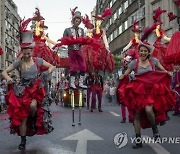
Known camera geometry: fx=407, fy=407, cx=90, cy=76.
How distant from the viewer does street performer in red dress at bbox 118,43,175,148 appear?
6512mm

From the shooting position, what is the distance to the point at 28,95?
6.48 meters

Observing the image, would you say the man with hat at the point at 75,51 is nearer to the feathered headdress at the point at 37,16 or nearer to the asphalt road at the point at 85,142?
the asphalt road at the point at 85,142

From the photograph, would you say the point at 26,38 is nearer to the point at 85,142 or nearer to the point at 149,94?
the point at 85,142

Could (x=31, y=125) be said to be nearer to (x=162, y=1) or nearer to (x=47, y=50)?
(x=47, y=50)

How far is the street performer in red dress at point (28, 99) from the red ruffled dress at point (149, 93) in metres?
1.28

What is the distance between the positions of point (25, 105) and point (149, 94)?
6.49 ft

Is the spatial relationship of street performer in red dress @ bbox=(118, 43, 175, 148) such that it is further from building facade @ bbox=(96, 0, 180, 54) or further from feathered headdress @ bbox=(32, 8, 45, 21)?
building facade @ bbox=(96, 0, 180, 54)

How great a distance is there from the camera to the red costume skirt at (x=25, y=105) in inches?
252

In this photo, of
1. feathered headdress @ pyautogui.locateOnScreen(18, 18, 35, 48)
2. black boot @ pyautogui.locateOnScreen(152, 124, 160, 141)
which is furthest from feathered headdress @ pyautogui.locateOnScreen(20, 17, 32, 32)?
black boot @ pyautogui.locateOnScreen(152, 124, 160, 141)

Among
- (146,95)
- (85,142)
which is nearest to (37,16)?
(85,142)

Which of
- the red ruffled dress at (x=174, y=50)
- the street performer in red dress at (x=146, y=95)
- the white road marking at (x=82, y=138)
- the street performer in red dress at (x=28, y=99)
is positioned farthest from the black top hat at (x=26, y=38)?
the red ruffled dress at (x=174, y=50)

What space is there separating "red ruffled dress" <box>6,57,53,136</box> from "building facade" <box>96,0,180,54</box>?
23622 millimetres

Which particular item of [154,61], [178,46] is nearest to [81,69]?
[178,46]

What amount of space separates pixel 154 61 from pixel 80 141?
1873 mm
